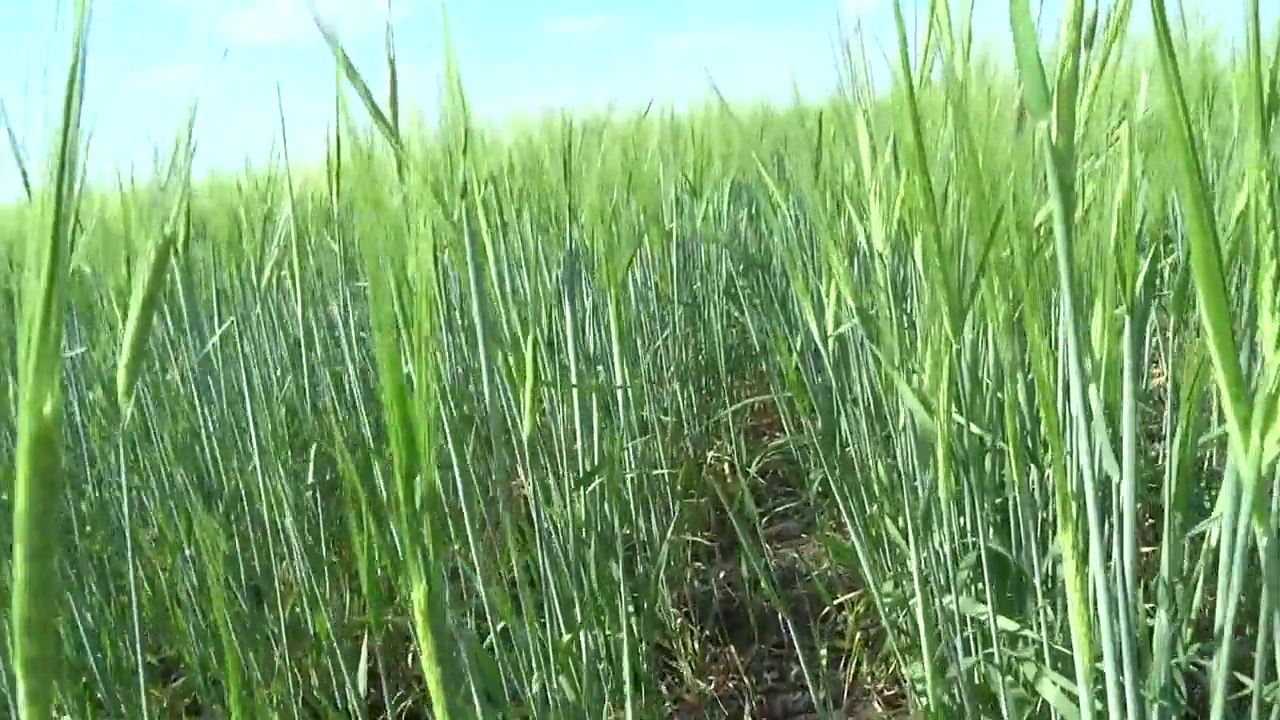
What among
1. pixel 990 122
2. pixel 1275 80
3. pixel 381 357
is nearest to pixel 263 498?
pixel 381 357

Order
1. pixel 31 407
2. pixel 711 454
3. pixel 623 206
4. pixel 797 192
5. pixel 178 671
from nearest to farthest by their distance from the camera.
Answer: pixel 31 407 < pixel 623 206 < pixel 178 671 < pixel 711 454 < pixel 797 192

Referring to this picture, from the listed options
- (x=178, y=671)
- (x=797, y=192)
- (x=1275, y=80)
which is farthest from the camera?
(x=797, y=192)

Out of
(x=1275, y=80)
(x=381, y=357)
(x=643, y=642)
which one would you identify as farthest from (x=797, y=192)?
(x=381, y=357)

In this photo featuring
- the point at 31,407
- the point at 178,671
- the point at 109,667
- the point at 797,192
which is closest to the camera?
the point at 31,407

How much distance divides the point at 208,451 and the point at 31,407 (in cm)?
70

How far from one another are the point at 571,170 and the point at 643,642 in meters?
0.45

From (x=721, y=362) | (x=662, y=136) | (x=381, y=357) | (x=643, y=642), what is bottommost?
(x=643, y=642)

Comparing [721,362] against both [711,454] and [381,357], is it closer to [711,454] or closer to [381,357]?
[711,454]

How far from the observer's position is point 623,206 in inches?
37.2

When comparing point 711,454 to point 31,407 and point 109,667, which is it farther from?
point 31,407

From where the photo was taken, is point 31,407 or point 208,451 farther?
point 208,451

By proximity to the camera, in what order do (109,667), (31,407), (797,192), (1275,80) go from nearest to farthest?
(31,407) → (1275,80) → (109,667) → (797,192)

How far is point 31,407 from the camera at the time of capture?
12.5 inches

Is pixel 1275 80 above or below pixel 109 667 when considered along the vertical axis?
above
